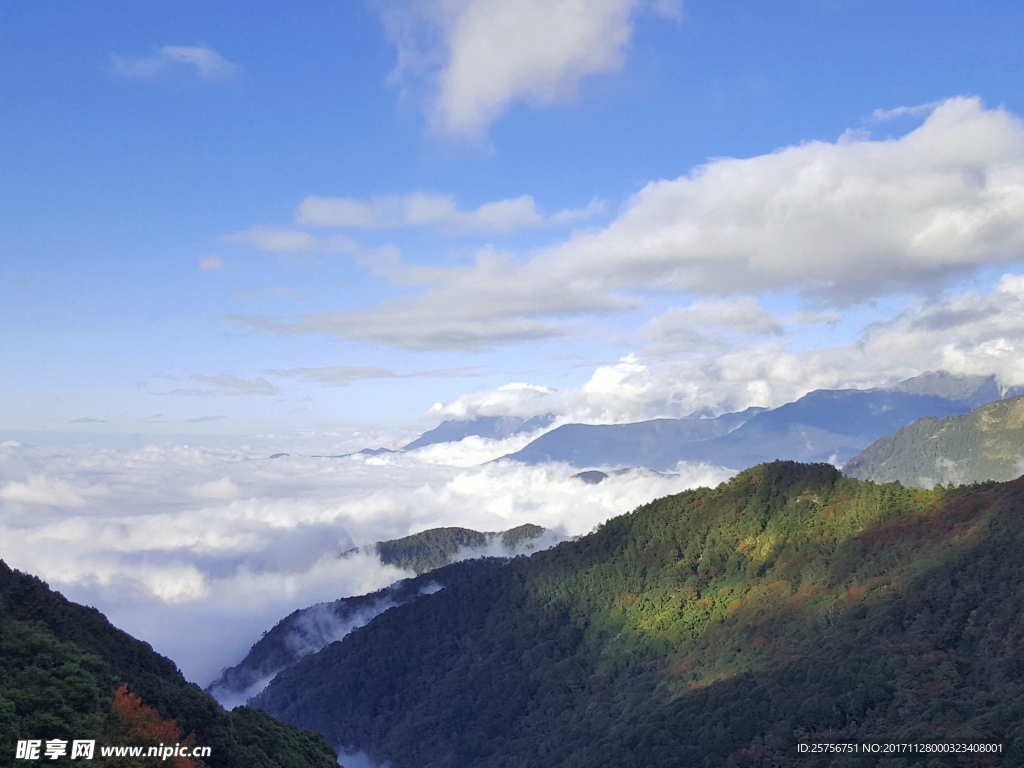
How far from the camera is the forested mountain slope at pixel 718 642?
81.2 m

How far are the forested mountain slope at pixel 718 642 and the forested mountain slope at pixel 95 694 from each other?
51365 mm

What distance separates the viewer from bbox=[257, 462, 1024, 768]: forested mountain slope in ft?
267

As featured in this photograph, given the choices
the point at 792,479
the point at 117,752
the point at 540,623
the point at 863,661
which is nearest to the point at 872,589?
the point at 863,661

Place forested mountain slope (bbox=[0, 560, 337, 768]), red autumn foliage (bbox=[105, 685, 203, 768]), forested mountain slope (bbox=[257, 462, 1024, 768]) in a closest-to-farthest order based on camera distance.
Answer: forested mountain slope (bbox=[0, 560, 337, 768]), red autumn foliage (bbox=[105, 685, 203, 768]), forested mountain slope (bbox=[257, 462, 1024, 768])

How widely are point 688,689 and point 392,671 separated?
9256cm

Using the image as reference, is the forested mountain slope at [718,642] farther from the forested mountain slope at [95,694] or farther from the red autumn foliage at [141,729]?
the red autumn foliage at [141,729]

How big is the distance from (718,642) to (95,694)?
96552 millimetres

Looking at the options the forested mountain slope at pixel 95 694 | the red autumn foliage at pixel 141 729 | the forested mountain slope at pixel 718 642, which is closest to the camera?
the forested mountain slope at pixel 95 694

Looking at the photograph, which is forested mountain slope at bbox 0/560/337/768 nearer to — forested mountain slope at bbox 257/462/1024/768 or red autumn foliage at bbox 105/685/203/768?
red autumn foliage at bbox 105/685/203/768

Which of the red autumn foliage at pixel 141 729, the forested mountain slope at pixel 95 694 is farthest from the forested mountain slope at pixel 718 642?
the red autumn foliage at pixel 141 729

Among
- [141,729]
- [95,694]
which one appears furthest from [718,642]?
[95,694]

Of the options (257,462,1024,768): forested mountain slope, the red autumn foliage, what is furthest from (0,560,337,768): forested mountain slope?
(257,462,1024,768): forested mountain slope

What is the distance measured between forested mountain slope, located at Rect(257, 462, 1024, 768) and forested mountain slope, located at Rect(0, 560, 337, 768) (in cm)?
5137

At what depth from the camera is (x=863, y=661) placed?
8588 cm
